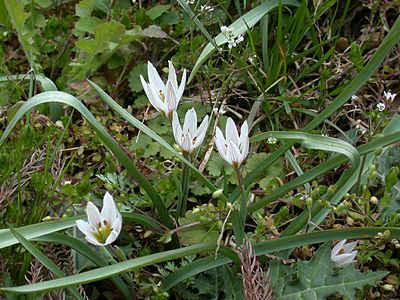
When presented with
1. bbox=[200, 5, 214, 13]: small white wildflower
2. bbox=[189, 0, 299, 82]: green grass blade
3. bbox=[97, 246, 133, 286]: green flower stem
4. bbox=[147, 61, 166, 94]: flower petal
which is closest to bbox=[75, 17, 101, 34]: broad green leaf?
bbox=[200, 5, 214, 13]: small white wildflower

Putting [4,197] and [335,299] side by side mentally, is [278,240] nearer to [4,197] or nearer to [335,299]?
[335,299]

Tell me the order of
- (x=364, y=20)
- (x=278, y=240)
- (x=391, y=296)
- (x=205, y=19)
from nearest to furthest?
(x=278, y=240) < (x=391, y=296) < (x=205, y=19) < (x=364, y=20)

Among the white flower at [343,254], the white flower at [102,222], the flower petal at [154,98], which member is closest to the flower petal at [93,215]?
the white flower at [102,222]

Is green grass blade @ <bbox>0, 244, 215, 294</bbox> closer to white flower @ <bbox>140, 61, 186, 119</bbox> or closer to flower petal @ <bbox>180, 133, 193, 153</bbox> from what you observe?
flower petal @ <bbox>180, 133, 193, 153</bbox>

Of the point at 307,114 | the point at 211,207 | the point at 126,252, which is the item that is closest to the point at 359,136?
the point at 307,114

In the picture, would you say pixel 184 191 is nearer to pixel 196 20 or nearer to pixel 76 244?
pixel 76 244

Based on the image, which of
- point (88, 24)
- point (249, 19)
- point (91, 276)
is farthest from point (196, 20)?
point (91, 276)
